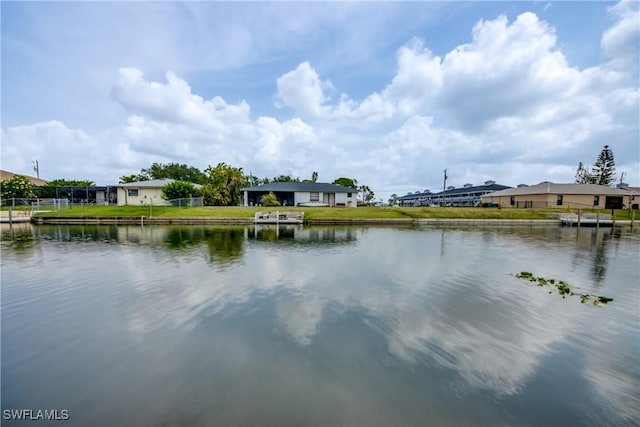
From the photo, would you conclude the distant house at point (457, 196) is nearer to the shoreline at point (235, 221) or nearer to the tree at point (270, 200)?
the shoreline at point (235, 221)

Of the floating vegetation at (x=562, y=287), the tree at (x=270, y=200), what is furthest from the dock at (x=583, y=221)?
the tree at (x=270, y=200)

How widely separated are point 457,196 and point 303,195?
6431 cm

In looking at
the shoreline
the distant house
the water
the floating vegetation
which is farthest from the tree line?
the distant house

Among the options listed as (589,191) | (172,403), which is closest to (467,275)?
(172,403)

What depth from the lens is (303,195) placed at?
44.6 m

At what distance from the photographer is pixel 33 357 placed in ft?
16.4

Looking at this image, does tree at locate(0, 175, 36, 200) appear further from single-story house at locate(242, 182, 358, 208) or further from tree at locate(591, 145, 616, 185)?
tree at locate(591, 145, 616, 185)

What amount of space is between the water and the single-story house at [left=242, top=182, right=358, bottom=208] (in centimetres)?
3313

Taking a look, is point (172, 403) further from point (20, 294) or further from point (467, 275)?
point (467, 275)

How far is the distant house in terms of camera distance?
7819 cm

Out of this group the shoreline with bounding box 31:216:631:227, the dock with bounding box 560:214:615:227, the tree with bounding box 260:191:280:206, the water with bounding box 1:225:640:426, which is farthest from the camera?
the tree with bounding box 260:191:280:206

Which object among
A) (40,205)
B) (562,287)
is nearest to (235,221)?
(40,205)

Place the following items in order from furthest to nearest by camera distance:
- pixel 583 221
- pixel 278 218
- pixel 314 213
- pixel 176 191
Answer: pixel 176 191 → pixel 314 213 → pixel 583 221 → pixel 278 218

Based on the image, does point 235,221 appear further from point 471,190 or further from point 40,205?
point 471,190
